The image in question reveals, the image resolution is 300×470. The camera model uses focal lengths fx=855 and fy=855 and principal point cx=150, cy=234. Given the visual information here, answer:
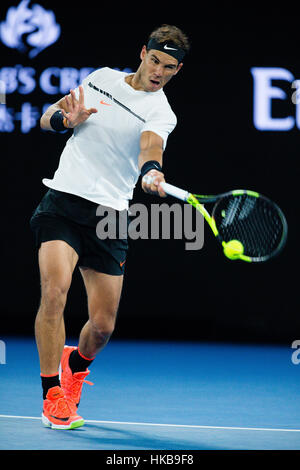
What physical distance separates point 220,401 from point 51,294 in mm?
1692

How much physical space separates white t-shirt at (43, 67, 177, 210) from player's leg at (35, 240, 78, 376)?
1.28 feet

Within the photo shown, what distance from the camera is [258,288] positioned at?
8109 millimetres

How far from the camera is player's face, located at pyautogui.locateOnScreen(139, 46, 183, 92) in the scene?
437cm

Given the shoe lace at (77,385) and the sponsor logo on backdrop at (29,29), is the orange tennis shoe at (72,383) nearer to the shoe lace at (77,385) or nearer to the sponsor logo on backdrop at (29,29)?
the shoe lace at (77,385)

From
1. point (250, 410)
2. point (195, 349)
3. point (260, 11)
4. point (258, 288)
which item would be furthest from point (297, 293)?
point (250, 410)

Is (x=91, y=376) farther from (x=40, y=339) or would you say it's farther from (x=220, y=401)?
(x=40, y=339)

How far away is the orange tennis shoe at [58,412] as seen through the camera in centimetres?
414

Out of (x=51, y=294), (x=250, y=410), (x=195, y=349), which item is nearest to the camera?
(x=51, y=294)

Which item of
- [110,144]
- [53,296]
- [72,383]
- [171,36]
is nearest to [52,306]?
[53,296]

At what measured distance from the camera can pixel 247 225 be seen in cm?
400

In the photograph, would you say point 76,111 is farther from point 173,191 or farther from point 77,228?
point 173,191

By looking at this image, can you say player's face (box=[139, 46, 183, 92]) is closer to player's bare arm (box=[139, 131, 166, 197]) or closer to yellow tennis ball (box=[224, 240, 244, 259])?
player's bare arm (box=[139, 131, 166, 197])

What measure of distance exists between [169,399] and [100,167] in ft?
5.64

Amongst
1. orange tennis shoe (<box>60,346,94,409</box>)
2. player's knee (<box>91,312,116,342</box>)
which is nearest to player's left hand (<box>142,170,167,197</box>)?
player's knee (<box>91,312,116,342</box>)
